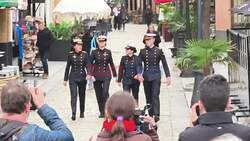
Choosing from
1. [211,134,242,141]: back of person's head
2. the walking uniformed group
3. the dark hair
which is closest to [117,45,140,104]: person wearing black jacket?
the walking uniformed group

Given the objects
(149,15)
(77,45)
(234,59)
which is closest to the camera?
(77,45)

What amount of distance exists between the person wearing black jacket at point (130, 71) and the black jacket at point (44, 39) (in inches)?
316

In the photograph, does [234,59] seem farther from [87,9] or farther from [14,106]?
[14,106]

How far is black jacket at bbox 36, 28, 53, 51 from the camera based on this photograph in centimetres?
2084

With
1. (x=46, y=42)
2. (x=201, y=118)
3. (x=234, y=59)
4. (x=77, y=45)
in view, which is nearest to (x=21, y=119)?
(x=201, y=118)

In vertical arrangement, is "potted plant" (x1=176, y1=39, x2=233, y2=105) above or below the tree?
below

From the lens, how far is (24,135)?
4.63m

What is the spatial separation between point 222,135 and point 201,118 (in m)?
0.24

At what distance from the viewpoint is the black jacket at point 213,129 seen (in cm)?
438

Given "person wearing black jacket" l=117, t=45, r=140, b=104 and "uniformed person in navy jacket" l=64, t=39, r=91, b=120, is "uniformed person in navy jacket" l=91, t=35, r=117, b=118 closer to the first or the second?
"uniformed person in navy jacket" l=64, t=39, r=91, b=120

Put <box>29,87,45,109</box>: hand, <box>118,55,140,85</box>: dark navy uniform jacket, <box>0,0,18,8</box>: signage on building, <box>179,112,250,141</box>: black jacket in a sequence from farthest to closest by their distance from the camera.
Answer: <box>0,0,18,8</box>: signage on building, <box>118,55,140,85</box>: dark navy uniform jacket, <box>29,87,45,109</box>: hand, <box>179,112,250,141</box>: black jacket

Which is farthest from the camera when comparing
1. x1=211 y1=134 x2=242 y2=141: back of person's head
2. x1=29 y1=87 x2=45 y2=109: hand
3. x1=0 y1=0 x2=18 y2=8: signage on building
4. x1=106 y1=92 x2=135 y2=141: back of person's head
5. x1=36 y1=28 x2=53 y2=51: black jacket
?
x1=36 y1=28 x2=53 y2=51: black jacket

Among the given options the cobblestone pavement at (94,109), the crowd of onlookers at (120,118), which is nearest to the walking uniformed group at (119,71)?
the cobblestone pavement at (94,109)

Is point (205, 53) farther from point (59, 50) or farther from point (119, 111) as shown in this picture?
point (59, 50)
